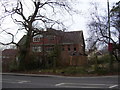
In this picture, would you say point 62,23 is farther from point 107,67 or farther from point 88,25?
point 107,67

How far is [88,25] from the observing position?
1161 inches

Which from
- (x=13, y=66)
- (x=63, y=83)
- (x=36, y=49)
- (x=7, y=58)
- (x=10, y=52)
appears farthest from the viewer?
(x=10, y=52)

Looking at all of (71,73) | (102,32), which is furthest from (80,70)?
(102,32)

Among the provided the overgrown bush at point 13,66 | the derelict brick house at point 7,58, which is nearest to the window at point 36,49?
the derelict brick house at point 7,58

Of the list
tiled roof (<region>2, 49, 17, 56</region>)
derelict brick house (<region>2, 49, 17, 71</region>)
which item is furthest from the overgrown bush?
tiled roof (<region>2, 49, 17, 56</region>)

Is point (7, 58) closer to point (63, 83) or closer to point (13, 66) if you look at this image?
point (13, 66)

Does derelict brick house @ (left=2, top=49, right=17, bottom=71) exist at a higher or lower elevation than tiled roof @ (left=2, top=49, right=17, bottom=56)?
lower

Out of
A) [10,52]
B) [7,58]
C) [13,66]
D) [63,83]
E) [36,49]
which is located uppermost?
[36,49]

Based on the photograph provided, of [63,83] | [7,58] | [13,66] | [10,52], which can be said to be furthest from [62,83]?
[10,52]

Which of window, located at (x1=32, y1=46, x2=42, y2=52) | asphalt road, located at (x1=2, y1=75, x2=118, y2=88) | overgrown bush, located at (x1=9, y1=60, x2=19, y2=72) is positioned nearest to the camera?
asphalt road, located at (x1=2, y1=75, x2=118, y2=88)

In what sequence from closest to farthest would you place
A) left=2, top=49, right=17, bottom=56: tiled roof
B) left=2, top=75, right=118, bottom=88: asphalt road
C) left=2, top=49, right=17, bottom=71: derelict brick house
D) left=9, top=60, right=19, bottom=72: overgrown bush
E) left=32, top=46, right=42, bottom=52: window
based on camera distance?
1. left=2, top=75, right=118, bottom=88: asphalt road
2. left=9, top=60, right=19, bottom=72: overgrown bush
3. left=2, top=49, right=17, bottom=71: derelict brick house
4. left=32, top=46, right=42, bottom=52: window
5. left=2, top=49, right=17, bottom=56: tiled roof

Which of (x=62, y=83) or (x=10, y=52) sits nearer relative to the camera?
A: (x=62, y=83)

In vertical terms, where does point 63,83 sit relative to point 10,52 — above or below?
below

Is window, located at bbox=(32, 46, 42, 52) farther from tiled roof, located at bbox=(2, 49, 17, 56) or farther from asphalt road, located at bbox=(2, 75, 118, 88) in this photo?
asphalt road, located at bbox=(2, 75, 118, 88)
